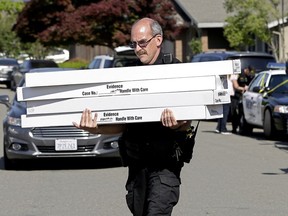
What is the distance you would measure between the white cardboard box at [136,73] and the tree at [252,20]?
30.6 meters

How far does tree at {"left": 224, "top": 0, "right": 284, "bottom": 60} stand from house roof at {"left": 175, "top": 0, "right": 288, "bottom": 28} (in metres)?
6.42

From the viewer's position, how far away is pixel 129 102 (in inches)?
241

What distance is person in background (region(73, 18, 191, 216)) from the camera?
6.29 metres

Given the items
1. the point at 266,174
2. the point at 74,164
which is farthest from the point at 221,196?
the point at 74,164

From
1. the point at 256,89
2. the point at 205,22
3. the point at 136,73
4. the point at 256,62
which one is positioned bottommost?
the point at 256,89

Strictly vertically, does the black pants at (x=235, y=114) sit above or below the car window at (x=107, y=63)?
below

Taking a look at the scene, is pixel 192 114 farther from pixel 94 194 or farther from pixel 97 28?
pixel 97 28

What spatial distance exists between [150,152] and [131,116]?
347 mm

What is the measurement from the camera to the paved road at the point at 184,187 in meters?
10.9

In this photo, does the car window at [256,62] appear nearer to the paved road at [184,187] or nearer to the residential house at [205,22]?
the paved road at [184,187]

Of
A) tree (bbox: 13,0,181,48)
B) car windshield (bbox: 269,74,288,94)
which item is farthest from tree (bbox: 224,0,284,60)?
car windshield (bbox: 269,74,288,94)

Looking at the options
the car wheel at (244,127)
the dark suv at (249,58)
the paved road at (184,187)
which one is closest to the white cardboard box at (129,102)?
the paved road at (184,187)

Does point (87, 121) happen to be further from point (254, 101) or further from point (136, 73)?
point (254, 101)

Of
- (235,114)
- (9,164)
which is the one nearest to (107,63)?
(235,114)
